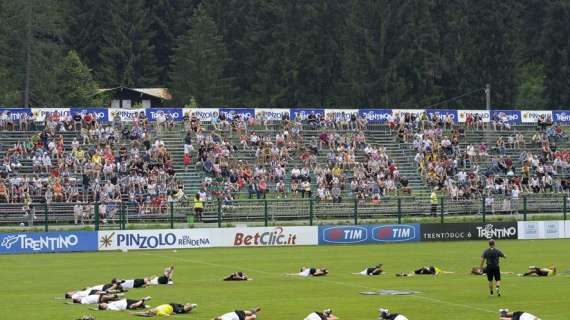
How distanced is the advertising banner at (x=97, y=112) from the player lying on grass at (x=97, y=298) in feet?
119

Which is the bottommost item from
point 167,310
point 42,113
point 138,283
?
point 167,310

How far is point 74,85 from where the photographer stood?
104 metres

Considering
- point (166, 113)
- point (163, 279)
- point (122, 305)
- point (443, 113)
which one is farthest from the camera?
point (443, 113)

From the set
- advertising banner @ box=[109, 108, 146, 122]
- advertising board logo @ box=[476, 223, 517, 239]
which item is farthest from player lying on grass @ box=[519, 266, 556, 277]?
advertising banner @ box=[109, 108, 146, 122]

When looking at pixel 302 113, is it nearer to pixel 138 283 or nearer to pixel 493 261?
pixel 138 283

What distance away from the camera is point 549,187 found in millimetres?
65812

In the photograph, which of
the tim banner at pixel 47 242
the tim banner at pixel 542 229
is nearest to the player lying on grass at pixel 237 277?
the tim banner at pixel 47 242

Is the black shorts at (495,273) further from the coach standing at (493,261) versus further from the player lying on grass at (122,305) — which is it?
the player lying on grass at (122,305)

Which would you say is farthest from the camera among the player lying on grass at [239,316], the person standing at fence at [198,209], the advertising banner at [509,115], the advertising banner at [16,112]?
the advertising banner at [509,115]

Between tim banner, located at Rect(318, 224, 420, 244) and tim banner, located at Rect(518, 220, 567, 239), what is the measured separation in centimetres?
553

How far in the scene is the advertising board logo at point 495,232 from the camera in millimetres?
55875

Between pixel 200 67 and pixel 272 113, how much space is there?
1672 inches

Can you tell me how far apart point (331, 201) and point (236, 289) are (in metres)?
24.1

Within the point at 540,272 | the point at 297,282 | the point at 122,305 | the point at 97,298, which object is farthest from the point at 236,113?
the point at 122,305
